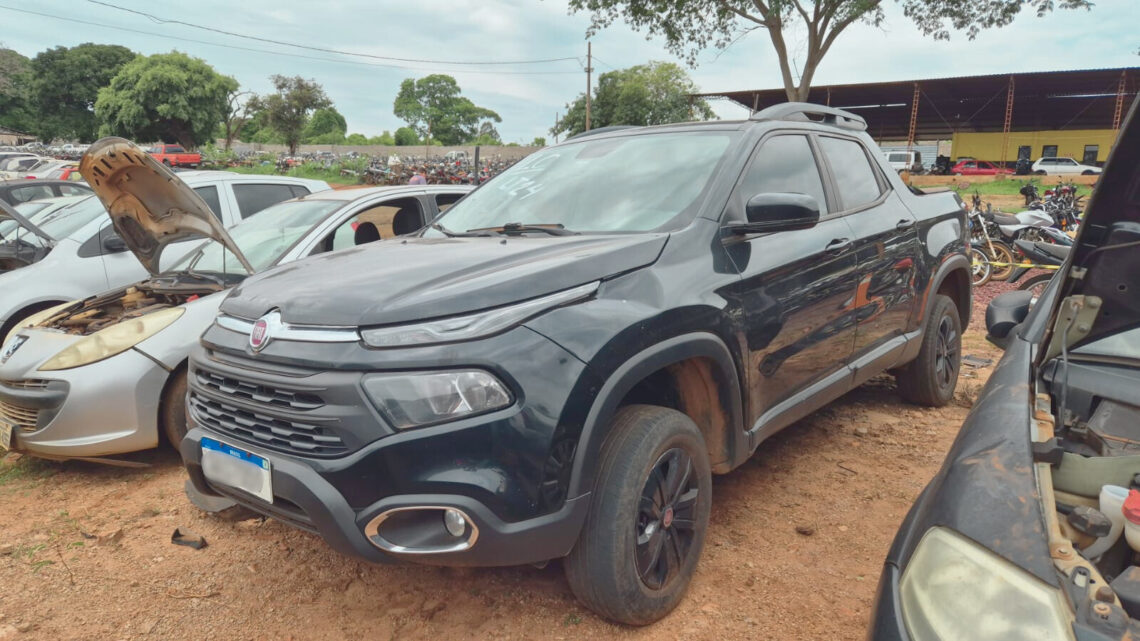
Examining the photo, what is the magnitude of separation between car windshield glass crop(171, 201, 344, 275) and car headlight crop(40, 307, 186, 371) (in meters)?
0.66

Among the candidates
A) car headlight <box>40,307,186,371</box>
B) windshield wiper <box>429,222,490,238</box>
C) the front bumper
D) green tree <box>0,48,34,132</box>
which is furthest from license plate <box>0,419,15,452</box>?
green tree <box>0,48,34,132</box>

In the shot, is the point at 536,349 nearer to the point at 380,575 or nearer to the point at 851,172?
the point at 380,575

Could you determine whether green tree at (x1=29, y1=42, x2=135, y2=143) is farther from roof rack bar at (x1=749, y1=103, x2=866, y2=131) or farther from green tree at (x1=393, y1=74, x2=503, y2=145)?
roof rack bar at (x1=749, y1=103, x2=866, y2=131)

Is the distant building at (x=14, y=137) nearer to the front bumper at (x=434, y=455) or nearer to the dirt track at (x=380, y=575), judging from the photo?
the dirt track at (x=380, y=575)

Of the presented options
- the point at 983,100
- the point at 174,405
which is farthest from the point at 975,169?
the point at 174,405

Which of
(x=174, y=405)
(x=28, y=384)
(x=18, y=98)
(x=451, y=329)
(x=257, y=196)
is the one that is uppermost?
(x=18, y=98)

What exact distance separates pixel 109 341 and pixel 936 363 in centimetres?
476

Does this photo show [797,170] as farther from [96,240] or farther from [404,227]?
[96,240]

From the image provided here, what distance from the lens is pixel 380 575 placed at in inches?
107

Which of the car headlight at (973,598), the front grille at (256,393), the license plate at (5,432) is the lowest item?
the license plate at (5,432)

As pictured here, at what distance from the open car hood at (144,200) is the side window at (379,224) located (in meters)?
0.83

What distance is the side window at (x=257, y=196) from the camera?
6.23 m

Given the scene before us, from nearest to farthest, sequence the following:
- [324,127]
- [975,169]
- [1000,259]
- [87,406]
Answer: [87,406], [1000,259], [975,169], [324,127]

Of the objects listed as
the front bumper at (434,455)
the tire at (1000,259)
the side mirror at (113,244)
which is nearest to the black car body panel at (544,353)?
the front bumper at (434,455)
